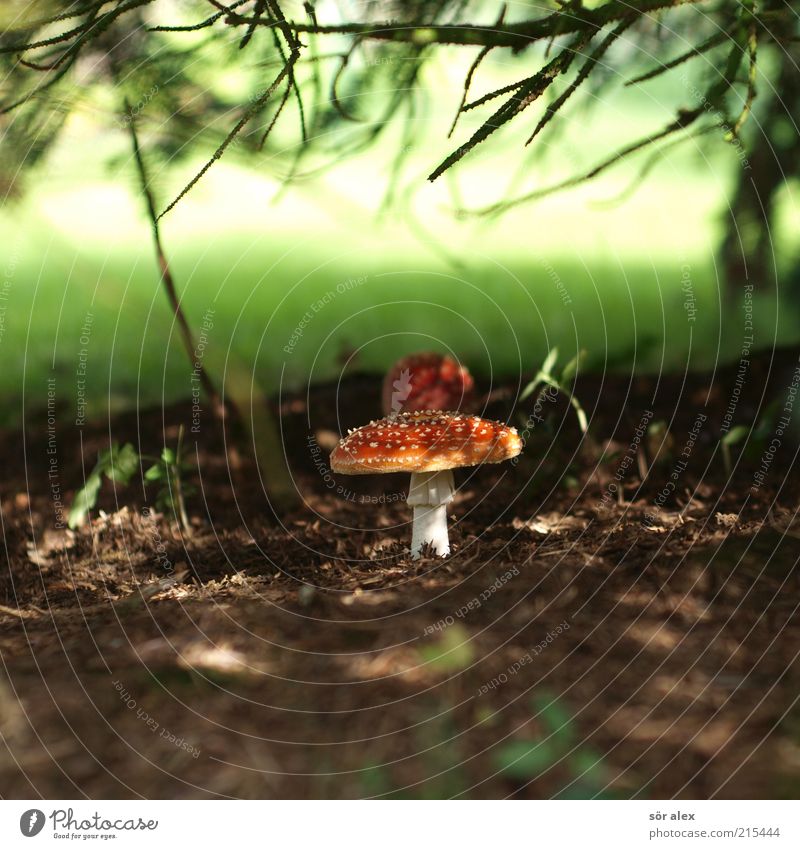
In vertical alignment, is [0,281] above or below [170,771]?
above

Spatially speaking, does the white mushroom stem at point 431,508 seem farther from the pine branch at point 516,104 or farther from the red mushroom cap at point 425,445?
the pine branch at point 516,104

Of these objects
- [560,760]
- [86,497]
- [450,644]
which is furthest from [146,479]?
[560,760]

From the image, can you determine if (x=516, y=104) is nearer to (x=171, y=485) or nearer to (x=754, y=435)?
(x=754, y=435)

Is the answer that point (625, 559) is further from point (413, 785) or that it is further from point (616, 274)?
point (616, 274)

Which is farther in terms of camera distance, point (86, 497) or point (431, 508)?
point (86, 497)

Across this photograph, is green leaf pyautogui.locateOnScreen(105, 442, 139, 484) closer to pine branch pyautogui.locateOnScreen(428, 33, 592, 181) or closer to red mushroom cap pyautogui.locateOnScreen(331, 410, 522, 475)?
red mushroom cap pyautogui.locateOnScreen(331, 410, 522, 475)

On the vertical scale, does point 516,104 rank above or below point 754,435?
above
